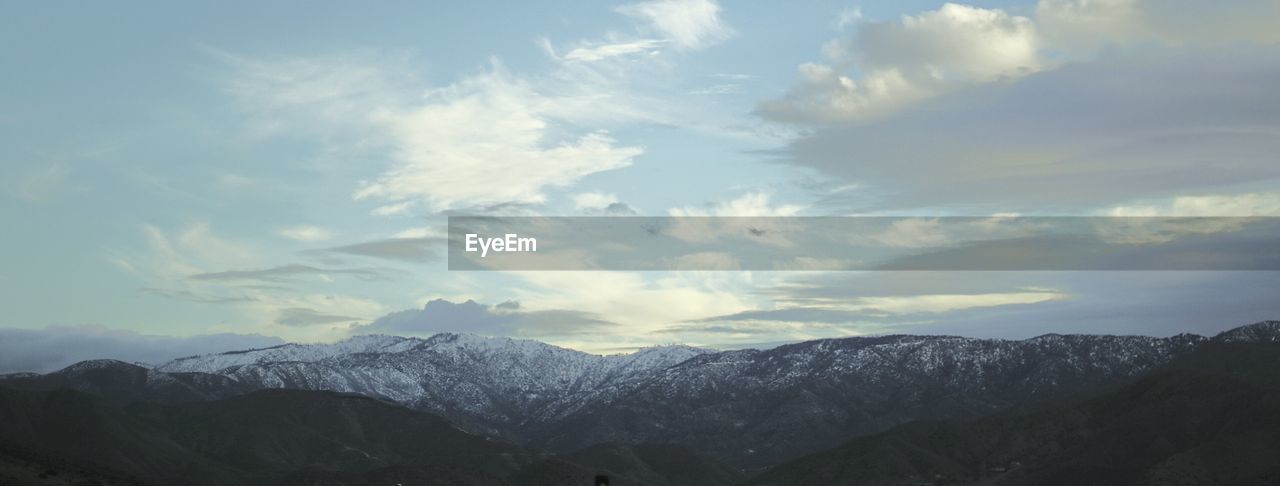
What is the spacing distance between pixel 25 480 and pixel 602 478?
5913 inches

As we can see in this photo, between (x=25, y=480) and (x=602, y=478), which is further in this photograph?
(x=25, y=480)

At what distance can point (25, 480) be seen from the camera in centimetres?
19988

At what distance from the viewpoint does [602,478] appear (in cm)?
9088
